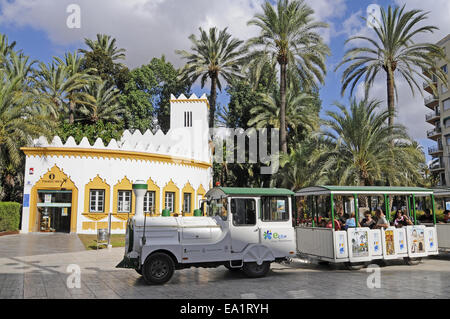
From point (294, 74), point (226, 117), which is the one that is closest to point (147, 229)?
point (294, 74)

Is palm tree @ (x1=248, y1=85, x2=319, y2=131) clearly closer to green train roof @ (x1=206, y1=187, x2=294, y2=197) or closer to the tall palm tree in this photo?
the tall palm tree

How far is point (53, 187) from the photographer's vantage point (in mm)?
23047

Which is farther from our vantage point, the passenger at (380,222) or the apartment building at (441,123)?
the apartment building at (441,123)

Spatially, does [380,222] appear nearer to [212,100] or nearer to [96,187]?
[96,187]

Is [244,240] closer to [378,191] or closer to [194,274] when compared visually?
[194,274]

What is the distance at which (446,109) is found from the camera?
4872 cm

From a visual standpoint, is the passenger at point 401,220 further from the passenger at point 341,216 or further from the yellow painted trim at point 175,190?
the yellow painted trim at point 175,190

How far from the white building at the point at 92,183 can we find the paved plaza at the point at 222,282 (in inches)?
407

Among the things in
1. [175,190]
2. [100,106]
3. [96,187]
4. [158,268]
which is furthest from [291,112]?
[158,268]

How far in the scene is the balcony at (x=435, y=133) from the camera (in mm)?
54931

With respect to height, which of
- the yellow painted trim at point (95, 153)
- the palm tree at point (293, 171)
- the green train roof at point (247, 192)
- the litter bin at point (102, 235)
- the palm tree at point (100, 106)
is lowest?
the litter bin at point (102, 235)

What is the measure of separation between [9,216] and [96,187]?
208 inches

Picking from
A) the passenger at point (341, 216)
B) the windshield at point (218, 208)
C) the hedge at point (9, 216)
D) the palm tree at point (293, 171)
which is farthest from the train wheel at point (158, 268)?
the palm tree at point (293, 171)

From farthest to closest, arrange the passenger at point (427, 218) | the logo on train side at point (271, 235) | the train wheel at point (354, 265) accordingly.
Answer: the passenger at point (427, 218), the train wheel at point (354, 265), the logo on train side at point (271, 235)
